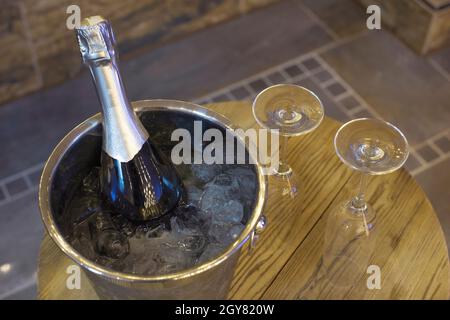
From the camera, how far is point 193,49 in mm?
2010

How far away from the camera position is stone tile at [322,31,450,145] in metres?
1.80

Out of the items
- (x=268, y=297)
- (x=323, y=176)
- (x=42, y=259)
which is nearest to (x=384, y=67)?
(x=323, y=176)

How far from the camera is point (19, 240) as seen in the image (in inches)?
61.9

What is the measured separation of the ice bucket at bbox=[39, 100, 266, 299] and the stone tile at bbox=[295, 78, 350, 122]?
100 centimetres

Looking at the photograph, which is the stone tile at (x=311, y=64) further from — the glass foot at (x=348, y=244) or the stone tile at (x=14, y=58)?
the glass foot at (x=348, y=244)

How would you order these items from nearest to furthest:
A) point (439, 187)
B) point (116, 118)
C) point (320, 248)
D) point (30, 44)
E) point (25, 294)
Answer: point (116, 118)
point (320, 248)
point (25, 294)
point (439, 187)
point (30, 44)

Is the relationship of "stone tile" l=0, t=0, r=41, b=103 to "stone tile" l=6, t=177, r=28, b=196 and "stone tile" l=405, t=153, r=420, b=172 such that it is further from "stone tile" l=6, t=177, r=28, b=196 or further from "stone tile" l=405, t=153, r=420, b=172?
"stone tile" l=405, t=153, r=420, b=172

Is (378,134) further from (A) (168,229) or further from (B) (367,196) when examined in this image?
(A) (168,229)

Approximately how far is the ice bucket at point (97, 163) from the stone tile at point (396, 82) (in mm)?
1078

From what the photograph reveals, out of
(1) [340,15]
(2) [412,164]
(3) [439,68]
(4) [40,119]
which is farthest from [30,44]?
(3) [439,68]

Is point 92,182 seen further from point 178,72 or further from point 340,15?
point 340,15

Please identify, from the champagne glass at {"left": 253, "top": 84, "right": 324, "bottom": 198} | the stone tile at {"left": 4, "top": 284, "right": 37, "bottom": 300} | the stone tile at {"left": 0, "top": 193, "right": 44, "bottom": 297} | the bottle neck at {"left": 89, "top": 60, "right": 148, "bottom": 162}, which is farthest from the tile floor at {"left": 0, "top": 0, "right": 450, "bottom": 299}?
the bottle neck at {"left": 89, "top": 60, "right": 148, "bottom": 162}

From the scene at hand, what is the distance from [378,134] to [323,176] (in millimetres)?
139

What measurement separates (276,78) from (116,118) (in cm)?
121
